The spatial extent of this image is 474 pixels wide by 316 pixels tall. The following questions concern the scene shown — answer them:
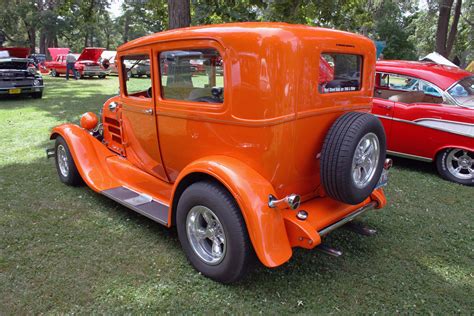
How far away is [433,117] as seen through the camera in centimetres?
545

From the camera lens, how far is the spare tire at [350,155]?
8.89ft

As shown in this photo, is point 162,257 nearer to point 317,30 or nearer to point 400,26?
point 317,30

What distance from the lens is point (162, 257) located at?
3242 mm

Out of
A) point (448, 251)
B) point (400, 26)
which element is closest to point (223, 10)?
point (448, 251)

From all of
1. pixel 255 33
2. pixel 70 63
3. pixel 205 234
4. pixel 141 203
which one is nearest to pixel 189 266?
pixel 205 234

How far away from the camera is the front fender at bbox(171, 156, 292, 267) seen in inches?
98.7

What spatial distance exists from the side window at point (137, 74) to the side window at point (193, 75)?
0.27m

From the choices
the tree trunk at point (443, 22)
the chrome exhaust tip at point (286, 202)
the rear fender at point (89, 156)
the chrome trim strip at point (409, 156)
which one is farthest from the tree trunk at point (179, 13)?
the tree trunk at point (443, 22)

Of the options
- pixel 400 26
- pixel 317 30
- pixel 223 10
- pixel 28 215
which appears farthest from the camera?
pixel 400 26

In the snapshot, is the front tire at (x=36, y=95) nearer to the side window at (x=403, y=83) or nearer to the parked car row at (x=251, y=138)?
the parked car row at (x=251, y=138)

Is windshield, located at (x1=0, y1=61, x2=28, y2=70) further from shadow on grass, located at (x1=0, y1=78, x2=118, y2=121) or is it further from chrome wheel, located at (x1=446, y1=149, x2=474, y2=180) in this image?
chrome wheel, located at (x1=446, y1=149, x2=474, y2=180)

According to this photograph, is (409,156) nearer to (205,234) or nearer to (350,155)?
(350,155)

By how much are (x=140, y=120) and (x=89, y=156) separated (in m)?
1.03

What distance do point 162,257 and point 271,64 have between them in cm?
190
